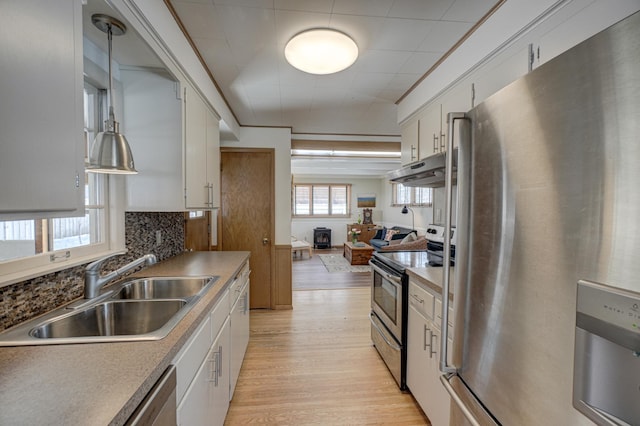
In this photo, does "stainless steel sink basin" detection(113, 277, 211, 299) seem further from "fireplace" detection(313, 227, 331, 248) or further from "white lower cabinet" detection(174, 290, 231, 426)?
"fireplace" detection(313, 227, 331, 248)

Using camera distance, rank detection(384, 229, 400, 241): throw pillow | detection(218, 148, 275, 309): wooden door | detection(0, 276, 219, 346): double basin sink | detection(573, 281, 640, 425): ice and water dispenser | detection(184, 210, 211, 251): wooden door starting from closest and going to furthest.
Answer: detection(573, 281, 640, 425): ice and water dispenser → detection(0, 276, 219, 346): double basin sink → detection(184, 210, 211, 251): wooden door → detection(218, 148, 275, 309): wooden door → detection(384, 229, 400, 241): throw pillow

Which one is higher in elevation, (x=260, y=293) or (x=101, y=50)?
(x=101, y=50)

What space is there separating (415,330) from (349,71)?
6.44 feet

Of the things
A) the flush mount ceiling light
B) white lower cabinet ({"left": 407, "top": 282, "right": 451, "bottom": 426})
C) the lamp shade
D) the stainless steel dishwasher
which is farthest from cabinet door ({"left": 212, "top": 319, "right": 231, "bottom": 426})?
the flush mount ceiling light

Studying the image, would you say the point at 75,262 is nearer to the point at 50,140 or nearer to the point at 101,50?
the point at 50,140

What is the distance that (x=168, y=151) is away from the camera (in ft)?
5.99

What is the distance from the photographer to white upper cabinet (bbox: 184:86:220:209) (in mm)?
1939

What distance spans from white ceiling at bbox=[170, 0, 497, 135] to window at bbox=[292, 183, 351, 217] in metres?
6.19

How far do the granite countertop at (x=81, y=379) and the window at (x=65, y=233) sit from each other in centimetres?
40

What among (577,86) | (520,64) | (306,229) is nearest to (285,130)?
(520,64)

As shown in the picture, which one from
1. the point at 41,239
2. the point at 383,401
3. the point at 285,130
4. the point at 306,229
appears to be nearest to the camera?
the point at 41,239

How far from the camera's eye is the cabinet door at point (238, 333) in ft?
6.39

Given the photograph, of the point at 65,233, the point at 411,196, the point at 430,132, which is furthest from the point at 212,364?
the point at 411,196

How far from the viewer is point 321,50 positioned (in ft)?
5.76
